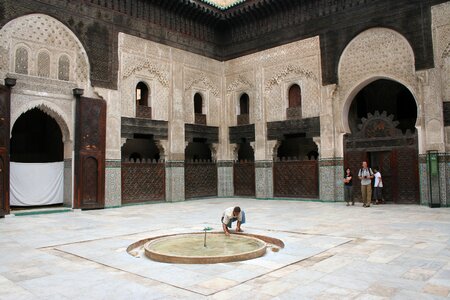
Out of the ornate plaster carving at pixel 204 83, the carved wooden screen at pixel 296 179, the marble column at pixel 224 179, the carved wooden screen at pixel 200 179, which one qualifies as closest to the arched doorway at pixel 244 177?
the marble column at pixel 224 179

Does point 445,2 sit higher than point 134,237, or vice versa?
point 445,2

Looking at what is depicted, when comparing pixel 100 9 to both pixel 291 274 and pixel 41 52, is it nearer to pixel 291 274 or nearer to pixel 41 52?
pixel 41 52

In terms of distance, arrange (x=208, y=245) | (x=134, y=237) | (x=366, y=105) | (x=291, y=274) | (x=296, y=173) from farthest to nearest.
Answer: (x=366, y=105) → (x=296, y=173) → (x=134, y=237) → (x=208, y=245) → (x=291, y=274)

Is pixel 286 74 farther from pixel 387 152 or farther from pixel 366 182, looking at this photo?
pixel 366 182

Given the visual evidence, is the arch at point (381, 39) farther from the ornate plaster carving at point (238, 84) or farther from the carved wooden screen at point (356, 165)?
the ornate plaster carving at point (238, 84)

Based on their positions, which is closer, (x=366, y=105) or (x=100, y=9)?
(x=100, y=9)

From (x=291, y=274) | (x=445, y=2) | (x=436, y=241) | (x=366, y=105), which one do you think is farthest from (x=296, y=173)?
(x=291, y=274)

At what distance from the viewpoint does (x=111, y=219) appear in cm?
826

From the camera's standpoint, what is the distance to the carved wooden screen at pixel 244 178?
1364 centimetres

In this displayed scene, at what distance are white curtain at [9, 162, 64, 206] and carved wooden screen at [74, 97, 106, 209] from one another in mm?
815

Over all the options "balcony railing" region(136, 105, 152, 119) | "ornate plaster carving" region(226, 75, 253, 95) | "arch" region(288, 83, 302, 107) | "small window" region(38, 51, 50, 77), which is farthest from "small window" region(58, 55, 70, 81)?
"arch" region(288, 83, 302, 107)

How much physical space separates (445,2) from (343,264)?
876 centimetres

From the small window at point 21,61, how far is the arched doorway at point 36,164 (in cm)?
204

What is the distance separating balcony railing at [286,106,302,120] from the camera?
12453mm
